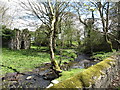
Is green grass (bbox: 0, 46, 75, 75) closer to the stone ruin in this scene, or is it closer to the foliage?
the stone ruin

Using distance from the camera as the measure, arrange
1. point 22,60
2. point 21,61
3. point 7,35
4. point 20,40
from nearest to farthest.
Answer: point 21,61 < point 22,60 < point 7,35 < point 20,40

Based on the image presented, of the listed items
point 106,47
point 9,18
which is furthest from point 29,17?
point 106,47

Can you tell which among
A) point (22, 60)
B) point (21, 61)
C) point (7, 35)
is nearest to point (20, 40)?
point (7, 35)

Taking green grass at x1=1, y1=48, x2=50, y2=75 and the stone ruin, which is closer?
green grass at x1=1, y1=48, x2=50, y2=75

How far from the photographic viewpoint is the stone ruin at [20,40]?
19.7 metres

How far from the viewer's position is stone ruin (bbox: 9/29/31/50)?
19.7 metres

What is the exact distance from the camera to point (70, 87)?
2145mm

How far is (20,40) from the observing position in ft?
69.8

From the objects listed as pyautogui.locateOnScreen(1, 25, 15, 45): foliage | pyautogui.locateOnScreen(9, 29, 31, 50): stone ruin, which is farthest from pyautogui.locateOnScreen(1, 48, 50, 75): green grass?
pyautogui.locateOnScreen(1, 25, 15, 45): foliage

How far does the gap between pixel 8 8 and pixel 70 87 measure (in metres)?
21.8

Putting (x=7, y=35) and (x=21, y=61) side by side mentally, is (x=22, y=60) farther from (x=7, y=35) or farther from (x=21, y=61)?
(x=7, y=35)

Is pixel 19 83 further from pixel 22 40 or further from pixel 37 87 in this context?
pixel 22 40

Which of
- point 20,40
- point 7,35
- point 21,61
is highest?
point 7,35

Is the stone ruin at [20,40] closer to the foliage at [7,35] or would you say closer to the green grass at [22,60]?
the foliage at [7,35]
